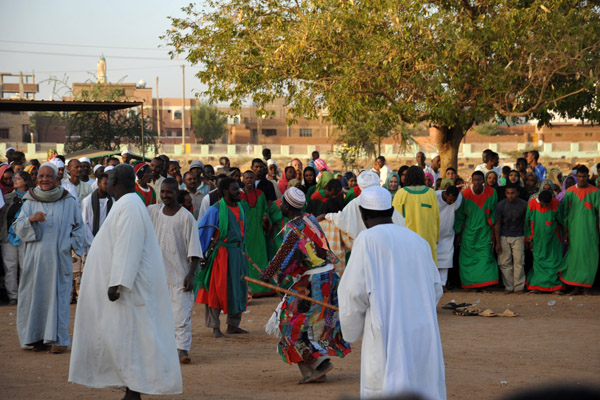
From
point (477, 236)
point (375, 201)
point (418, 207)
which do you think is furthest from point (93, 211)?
point (375, 201)

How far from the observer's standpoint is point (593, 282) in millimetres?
12531

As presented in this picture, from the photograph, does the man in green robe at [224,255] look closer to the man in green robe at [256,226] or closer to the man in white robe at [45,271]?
the man in white robe at [45,271]

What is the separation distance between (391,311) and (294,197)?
8.12 feet

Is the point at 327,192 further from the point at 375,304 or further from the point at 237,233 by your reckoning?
the point at 375,304

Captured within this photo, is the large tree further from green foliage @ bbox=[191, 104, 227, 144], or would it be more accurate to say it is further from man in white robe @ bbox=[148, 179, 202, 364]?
green foliage @ bbox=[191, 104, 227, 144]

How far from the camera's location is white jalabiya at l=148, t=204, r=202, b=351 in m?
7.55

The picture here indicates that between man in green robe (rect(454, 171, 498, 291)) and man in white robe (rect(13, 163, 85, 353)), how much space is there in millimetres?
6681

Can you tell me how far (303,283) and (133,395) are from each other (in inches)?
66.9

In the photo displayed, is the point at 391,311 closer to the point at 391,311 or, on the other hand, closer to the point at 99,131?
the point at 391,311

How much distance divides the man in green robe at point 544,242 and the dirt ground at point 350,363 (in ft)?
5.76

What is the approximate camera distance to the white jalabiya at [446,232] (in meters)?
12.6

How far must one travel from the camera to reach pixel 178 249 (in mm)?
7574

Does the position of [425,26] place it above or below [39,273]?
above

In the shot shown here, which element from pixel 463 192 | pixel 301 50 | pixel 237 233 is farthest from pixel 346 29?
pixel 237 233
